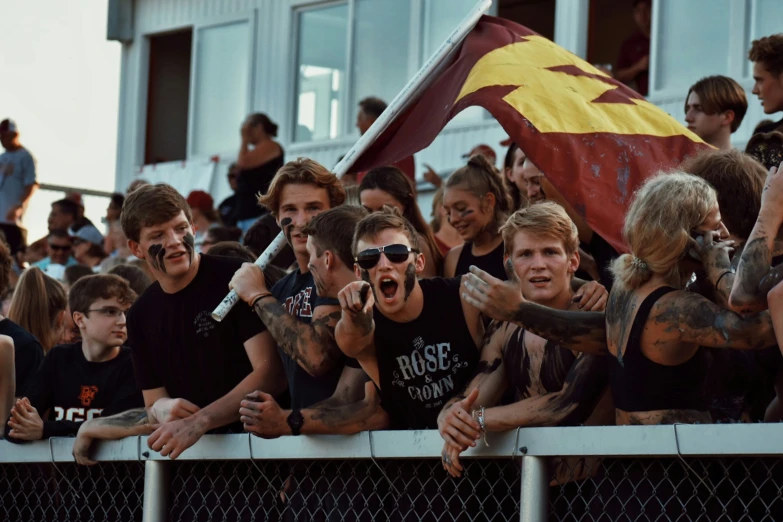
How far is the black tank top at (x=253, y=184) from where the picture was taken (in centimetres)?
1126

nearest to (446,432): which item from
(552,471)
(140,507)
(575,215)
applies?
(552,471)

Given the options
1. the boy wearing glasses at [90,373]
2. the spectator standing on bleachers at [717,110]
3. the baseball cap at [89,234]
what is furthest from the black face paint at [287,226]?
the baseball cap at [89,234]

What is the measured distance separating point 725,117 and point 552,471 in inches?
128

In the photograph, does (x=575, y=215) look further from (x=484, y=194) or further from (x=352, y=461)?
(x=352, y=461)

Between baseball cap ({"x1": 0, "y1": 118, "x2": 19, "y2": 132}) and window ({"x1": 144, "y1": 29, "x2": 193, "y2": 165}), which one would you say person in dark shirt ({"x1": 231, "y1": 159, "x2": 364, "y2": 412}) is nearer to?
baseball cap ({"x1": 0, "y1": 118, "x2": 19, "y2": 132})

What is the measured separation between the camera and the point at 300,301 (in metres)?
5.10

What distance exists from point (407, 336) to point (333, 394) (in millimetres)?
448

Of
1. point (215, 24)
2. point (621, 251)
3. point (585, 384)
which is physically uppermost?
point (215, 24)

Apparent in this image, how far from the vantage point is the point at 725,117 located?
257 inches

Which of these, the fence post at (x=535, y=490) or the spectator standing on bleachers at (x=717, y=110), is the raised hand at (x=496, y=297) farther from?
the spectator standing on bleachers at (x=717, y=110)

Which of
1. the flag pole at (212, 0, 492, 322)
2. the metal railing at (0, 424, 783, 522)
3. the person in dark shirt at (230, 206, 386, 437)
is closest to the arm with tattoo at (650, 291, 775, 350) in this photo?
the metal railing at (0, 424, 783, 522)

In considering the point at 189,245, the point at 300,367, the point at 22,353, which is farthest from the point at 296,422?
the point at 22,353

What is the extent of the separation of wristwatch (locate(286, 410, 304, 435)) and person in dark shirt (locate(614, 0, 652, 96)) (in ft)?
26.5

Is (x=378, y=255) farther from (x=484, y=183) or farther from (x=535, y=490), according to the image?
(x=484, y=183)
